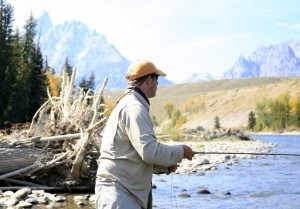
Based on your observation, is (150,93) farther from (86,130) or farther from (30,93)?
(30,93)

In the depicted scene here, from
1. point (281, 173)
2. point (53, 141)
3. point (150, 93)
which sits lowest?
point (281, 173)

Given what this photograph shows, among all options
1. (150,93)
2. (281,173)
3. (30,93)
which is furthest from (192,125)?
(150,93)

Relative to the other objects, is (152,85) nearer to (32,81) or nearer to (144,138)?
(144,138)

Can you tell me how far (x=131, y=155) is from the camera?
4.20m

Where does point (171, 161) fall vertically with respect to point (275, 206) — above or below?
above

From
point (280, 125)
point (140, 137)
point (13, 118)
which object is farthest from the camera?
point (280, 125)

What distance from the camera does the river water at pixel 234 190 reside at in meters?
12.0

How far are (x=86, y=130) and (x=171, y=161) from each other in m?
8.21

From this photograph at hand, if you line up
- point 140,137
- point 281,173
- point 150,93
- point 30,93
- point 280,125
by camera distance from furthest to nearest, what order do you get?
point 280,125, point 30,93, point 281,173, point 150,93, point 140,137

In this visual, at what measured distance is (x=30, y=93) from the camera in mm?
54812

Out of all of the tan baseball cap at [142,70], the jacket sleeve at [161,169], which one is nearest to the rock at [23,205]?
the jacket sleeve at [161,169]

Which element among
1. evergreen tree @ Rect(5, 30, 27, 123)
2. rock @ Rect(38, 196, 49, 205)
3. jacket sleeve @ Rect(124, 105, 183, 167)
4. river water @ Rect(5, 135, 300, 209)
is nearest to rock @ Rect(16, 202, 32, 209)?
river water @ Rect(5, 135, 300, 209)

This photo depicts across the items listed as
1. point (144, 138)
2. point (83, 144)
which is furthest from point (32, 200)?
point (144, 138)

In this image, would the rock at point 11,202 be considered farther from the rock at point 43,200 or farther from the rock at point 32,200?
the rock at point 43,200
